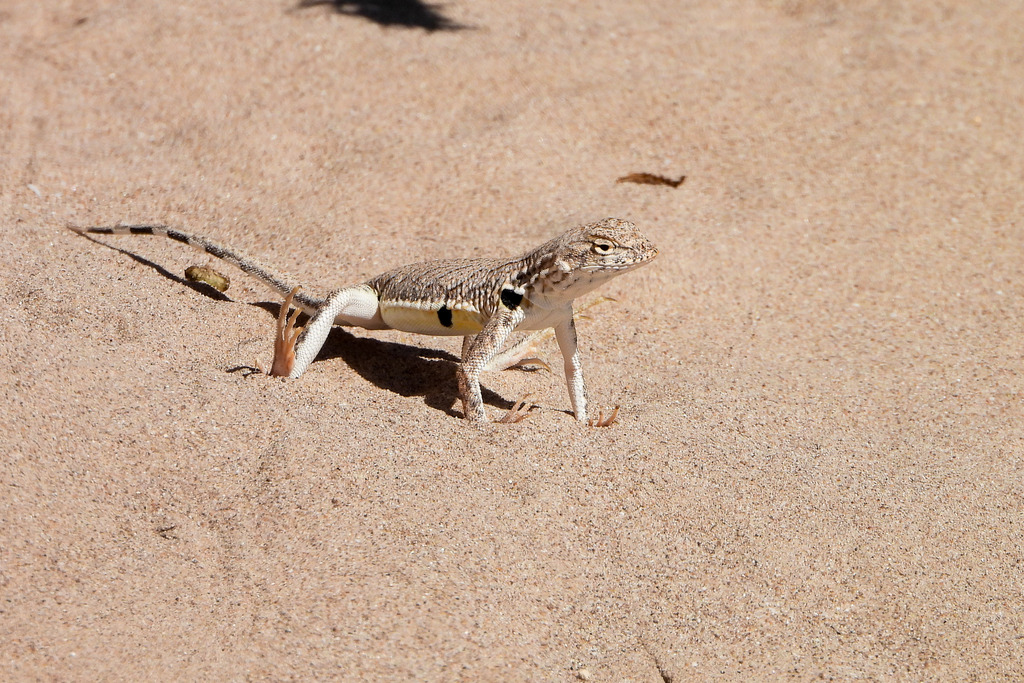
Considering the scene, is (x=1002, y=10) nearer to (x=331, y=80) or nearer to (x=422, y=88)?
(x=422, y=88)

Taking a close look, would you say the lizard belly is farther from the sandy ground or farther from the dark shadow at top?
the dark shadow at top

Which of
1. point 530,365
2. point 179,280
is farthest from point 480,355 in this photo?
point 179,280

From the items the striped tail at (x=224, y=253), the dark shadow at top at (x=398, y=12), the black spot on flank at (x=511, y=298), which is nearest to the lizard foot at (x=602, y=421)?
the black spot on flank at (x=511, y=298)

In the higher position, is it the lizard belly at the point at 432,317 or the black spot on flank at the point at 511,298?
the black spot on flank at the point at 511,298

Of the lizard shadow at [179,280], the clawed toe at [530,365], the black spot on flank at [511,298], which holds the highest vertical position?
the black spot on flank at [511,298]

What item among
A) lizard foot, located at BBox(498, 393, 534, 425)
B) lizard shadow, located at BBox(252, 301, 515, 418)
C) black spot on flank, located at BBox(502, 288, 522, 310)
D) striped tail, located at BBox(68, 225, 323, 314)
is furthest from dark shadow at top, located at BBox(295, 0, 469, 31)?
lizard foot, located at BBox(498, 393, 534, 425)

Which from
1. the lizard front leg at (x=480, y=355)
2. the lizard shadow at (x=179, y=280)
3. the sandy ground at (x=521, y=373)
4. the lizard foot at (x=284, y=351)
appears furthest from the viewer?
the lizard shadow at (x=179, y=280)

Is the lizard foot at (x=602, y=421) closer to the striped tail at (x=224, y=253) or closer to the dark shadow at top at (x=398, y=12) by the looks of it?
the striped tail at (x=224, y=253)

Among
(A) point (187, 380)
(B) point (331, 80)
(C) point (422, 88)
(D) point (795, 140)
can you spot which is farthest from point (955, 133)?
(A) point (187, 380)
